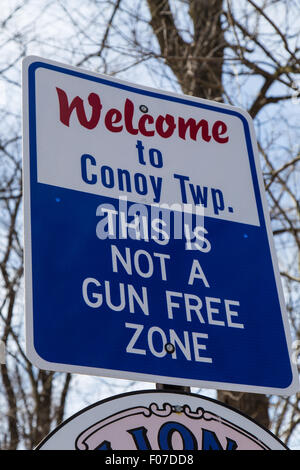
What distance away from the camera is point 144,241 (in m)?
2.06

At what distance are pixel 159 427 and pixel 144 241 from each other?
531 millimetres

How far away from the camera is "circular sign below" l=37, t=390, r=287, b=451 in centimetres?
164

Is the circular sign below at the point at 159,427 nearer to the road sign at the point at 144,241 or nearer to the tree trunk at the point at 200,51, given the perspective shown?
the road sign at the point at 144,241

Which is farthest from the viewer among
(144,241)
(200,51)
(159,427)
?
(200,51)

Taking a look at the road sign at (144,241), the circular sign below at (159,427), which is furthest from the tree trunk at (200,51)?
the circular sign below at (159,427)

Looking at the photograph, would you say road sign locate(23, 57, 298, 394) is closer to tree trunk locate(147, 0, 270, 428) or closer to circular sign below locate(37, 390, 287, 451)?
circular sign below locate(37, 390, 287, 451)

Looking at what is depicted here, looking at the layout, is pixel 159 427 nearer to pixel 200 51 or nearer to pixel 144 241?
pixel 144 241

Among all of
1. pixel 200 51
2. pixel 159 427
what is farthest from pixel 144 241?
pixel 200 51

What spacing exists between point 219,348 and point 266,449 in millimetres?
308

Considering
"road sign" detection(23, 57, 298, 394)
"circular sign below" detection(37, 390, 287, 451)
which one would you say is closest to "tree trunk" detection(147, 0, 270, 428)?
"road sign" detection(23, 57, 298, 394)

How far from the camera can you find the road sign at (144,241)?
1.87 metres

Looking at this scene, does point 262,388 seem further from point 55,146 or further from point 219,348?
point 55,146


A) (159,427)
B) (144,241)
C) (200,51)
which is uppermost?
(200,51)

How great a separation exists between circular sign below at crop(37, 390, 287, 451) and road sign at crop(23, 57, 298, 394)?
0.11m
